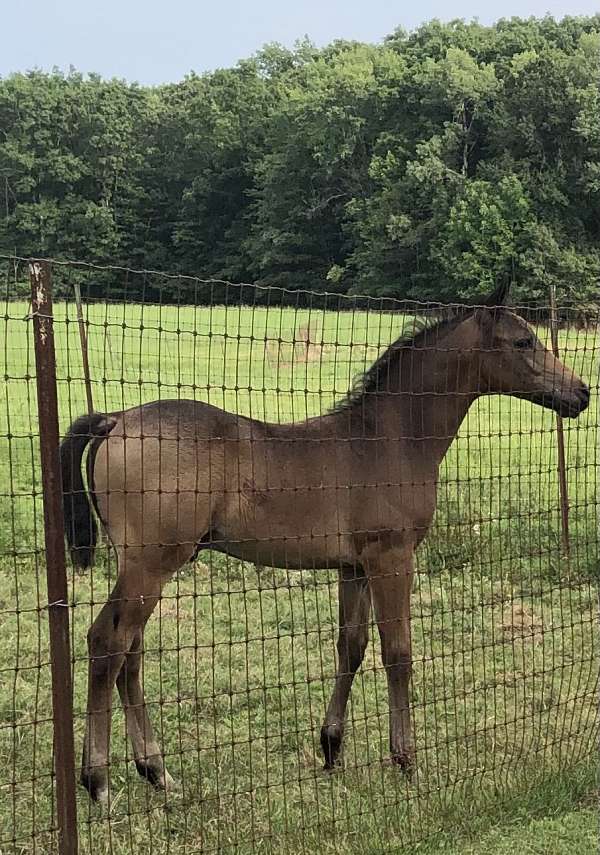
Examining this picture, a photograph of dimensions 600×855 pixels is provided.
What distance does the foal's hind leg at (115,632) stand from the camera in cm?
357

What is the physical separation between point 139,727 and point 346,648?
1.05m

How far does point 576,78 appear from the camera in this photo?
116 ft

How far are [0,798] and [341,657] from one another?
165 cm

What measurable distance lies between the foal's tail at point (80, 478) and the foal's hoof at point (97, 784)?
88cm

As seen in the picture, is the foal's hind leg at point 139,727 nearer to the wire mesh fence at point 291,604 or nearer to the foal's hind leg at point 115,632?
the wire mesh fence at point 291,604

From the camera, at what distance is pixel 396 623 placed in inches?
154

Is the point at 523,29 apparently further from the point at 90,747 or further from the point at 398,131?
the point at 90,747

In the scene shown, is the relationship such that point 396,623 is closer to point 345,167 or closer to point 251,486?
point 251,486

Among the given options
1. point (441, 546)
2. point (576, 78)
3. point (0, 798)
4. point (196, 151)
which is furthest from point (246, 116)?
point (0, 798)

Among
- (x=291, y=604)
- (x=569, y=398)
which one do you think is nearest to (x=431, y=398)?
(x=569, y=398)

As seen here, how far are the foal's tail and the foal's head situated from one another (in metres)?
1.83

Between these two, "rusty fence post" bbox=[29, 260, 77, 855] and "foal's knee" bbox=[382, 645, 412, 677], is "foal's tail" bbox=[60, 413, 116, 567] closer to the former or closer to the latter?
"rusty fence post" bbox=[29, 260, 77, 855]

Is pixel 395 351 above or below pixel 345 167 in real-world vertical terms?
below

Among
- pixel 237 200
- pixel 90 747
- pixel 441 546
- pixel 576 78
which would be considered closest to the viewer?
pixel 90 747
